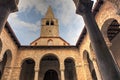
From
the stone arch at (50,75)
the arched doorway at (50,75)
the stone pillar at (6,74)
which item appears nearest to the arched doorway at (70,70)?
the stone arch at (50,75)

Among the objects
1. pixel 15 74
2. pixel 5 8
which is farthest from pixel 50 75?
pixel 5 8

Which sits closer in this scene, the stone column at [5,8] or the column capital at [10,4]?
the stone column at [5,8]

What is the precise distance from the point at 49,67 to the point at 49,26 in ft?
39.9

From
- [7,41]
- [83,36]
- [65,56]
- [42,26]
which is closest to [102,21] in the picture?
[83,36]

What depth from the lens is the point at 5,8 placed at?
15.5ft

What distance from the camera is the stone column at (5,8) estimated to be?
446cm

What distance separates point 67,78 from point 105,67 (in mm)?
13119

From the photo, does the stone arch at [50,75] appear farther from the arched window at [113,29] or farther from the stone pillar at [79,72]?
the arched window at [113,29]

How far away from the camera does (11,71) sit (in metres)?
12.0

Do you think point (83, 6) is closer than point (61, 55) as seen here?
Yes

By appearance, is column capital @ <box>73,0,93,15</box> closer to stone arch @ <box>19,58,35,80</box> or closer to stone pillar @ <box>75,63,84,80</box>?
stone pillar @ <box>75,63,84,80</box>

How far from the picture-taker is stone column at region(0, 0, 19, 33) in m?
4.46

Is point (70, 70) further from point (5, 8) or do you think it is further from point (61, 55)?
point (5, 8)

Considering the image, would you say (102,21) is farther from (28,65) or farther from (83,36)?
(28,65)
